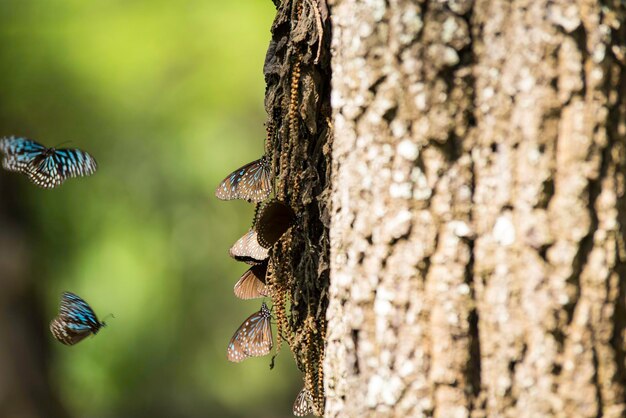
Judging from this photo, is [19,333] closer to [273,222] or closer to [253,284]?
[253,284]

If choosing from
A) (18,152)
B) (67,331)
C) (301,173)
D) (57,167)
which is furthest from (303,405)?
(18,152)

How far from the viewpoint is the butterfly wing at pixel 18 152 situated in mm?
3477

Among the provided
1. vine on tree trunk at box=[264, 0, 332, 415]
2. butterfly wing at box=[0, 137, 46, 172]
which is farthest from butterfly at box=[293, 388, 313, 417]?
butterfly wing at box=[0, 137, 46, 172]

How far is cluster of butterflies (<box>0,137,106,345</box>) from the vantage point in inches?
137

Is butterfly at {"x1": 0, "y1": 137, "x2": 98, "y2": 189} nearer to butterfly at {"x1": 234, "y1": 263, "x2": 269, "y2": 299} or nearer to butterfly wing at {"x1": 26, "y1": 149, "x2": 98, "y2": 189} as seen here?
butterfly wing at {"x1": 26, "y1": 149, "x2": 98, "y2": 189}

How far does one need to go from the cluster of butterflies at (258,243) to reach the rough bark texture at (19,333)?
5741 mm

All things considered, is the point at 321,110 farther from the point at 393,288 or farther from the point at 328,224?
the point at 393,288

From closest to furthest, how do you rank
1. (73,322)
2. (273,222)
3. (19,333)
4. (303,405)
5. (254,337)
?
(273,222)
(303,405)
(254,337)
(73,322)
(19,333)

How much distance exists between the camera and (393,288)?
1486mm

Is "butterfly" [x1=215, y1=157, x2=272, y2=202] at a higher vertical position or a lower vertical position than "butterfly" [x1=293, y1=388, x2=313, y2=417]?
higher

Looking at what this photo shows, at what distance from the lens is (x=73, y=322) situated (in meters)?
3.50

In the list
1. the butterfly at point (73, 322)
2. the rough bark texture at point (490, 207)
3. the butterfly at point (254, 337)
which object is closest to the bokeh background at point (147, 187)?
the butterfly at point (73, 322)

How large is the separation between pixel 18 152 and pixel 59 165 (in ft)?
0.63

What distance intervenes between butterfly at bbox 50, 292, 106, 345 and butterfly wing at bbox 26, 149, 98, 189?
1.83 feet
